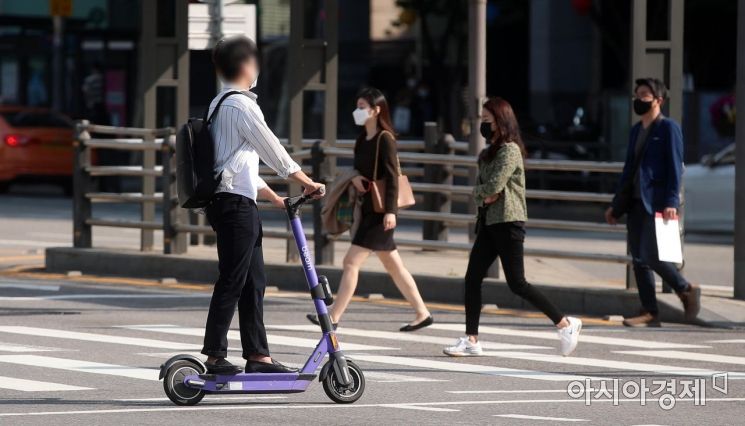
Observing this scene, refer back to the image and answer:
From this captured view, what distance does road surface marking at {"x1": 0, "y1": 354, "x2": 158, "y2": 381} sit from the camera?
10320 mm

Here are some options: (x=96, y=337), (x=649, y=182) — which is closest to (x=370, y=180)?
(x=649, y=182)

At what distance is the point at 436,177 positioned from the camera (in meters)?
17.5

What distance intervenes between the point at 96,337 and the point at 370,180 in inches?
85.1

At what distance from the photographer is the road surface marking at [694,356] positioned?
11.5 m

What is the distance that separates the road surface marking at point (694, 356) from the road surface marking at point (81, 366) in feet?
10.9

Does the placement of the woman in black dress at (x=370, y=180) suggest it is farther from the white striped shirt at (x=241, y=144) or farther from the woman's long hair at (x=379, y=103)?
the white striped shirt at (x=241, y=144)

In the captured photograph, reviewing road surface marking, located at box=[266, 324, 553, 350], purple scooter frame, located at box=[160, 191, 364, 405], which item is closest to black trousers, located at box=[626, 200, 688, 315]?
road surface marking, located at box=[266, 324, 553, 350]

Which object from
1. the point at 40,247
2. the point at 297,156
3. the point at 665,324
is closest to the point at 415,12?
the point at 40,247

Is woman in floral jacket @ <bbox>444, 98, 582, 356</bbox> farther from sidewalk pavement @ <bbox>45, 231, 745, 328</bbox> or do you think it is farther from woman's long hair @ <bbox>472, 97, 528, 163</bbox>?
sidewalk pavement @ <bbox>45, 231, 745, 328</bbox>

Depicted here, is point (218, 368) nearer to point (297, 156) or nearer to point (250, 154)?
point (250, 154)

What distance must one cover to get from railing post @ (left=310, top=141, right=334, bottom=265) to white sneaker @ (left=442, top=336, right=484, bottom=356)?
13.6 ft

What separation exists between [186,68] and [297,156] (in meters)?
2.44

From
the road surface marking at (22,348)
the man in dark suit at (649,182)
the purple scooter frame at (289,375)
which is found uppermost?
the man in dark suit at (649,182)

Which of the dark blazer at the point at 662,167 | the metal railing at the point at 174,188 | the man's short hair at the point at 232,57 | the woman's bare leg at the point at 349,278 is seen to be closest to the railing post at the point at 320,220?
the metal railing at the point at 174,188
